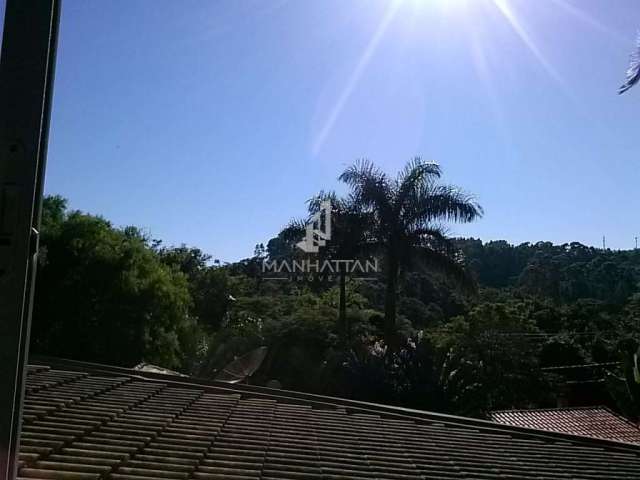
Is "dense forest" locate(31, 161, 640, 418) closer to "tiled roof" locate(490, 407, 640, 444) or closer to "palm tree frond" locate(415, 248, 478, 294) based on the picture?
"palm tree frond" locate(415, 248, 478, 294)

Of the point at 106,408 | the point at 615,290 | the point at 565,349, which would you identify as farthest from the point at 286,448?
the point at 615,290

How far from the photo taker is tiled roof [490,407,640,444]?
13141 millimetres

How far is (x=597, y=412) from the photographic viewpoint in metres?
15.4

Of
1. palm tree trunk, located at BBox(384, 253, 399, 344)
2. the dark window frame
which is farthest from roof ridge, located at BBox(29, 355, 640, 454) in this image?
palm tree trunk, located at BBox(384, 253, 399, 344)

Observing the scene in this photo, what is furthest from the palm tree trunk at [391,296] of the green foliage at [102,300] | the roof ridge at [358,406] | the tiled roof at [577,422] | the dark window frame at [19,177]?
the dark window frame at [19,177]

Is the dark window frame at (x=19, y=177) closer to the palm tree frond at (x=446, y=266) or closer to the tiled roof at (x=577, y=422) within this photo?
the tiled roof at (x=577, y=422)

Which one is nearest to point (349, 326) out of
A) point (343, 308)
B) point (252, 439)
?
point (343, 308)

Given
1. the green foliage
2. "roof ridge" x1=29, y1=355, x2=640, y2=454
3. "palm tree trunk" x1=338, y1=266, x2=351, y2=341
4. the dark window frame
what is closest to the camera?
the dark window frame

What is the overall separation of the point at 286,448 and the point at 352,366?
12569 millimetres

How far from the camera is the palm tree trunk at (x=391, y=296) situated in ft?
62.8

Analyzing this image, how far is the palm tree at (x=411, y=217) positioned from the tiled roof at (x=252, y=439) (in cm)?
1271

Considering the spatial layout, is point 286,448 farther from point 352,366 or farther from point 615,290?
point 615,290

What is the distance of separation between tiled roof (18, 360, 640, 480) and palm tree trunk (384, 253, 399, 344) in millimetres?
12266

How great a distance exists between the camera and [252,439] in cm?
446
